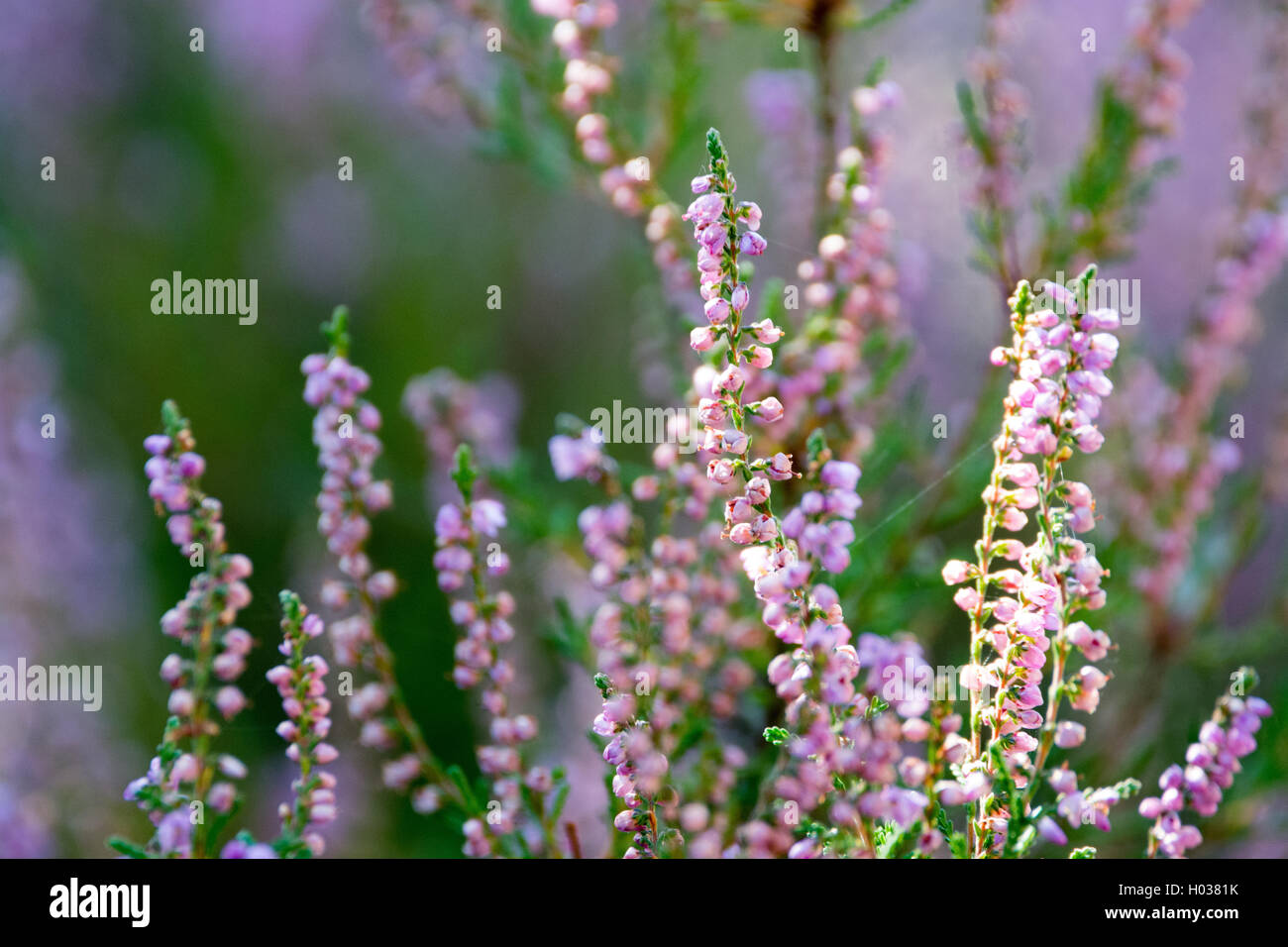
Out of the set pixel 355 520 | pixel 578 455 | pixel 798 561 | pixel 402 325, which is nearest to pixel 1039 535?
pixel 798 561

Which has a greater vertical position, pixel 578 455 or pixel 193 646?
pixel 578 455

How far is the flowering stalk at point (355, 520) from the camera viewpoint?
0.66 metres

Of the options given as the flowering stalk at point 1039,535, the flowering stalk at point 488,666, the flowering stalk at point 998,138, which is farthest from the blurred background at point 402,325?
the flowering stalk at point 1039,535

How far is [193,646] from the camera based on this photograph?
0.62m

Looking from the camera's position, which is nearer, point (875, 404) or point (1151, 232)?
point (875, 404)

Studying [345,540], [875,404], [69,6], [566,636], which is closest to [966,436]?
[875,404]

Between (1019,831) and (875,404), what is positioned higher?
(875,404)

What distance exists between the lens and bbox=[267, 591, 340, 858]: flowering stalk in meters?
0.60

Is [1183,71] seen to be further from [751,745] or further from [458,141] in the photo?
[458,141]

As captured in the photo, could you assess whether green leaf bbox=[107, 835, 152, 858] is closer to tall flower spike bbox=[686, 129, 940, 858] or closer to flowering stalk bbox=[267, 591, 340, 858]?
flowering stalk bbox=[267, 591, 340, 858]

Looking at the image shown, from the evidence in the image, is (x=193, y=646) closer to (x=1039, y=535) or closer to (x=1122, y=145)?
(x=1039, y=535)

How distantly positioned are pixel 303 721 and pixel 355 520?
0.14 meters

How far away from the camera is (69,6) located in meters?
1.86

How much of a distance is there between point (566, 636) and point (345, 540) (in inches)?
7.5
